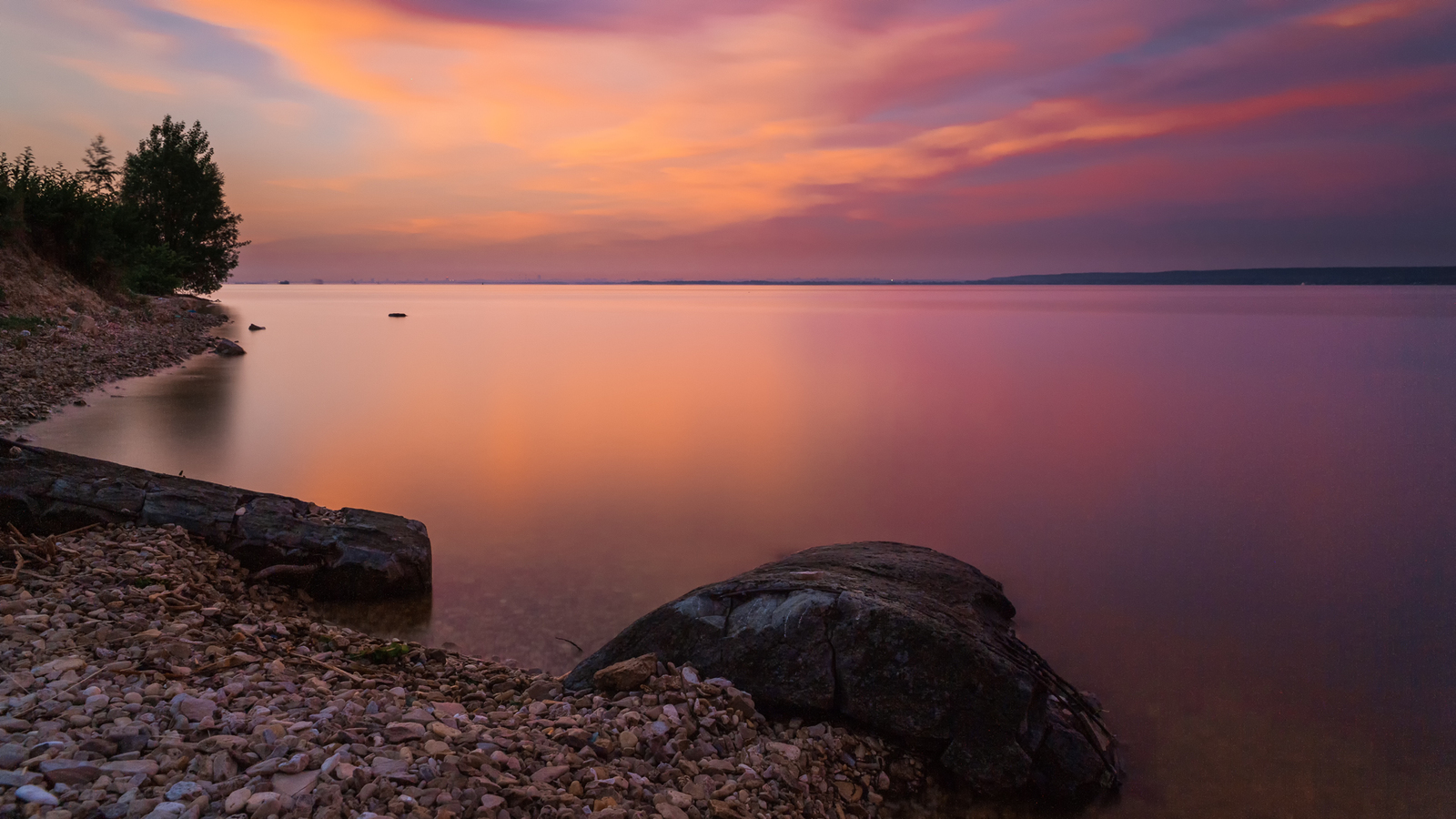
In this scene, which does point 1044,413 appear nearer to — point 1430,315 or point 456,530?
point 456,530

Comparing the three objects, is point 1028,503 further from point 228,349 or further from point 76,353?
point 228,349

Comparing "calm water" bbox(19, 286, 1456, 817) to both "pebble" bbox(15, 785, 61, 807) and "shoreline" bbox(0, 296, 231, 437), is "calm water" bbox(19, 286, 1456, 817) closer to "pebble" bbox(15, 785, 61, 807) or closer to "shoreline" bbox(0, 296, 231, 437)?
"shoreline" bbox(0, 296, 231, 437)

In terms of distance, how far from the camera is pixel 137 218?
4216 cm

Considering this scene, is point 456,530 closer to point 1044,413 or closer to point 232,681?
point 232,681

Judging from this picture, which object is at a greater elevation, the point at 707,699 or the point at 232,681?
the point at 232,681

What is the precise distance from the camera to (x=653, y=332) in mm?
59844

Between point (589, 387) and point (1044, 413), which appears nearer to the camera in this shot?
point (1044, 413)

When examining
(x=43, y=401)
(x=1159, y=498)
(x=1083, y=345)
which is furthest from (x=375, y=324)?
(x=1159, y=498)

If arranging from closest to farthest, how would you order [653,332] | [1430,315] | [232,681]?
[232,681]
[653,332]
[1430,315]

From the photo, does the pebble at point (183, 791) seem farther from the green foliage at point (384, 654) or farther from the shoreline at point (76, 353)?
the shoreline at point (76, 353)

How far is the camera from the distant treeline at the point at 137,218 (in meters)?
29.0

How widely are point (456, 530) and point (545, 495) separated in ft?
7.31

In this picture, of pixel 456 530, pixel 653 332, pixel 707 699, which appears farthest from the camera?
pixel 653 332

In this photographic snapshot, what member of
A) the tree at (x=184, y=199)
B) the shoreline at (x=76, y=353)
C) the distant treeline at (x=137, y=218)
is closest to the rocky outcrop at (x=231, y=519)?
the shoreline at (x=76, y=353)
